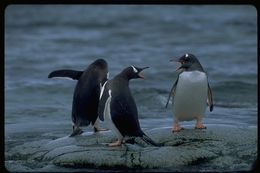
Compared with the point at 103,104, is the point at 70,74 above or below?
below

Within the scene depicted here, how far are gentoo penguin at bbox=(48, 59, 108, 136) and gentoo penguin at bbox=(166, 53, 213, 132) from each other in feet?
2.71

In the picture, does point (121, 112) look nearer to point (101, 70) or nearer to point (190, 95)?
point (190, 95)

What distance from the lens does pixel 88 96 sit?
8.16 meters

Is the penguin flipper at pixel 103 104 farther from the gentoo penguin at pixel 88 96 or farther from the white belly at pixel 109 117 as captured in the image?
the gentoo penguin at pixel 88 96

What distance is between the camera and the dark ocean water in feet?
36.2

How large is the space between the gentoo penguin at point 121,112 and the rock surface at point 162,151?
131 millimetres

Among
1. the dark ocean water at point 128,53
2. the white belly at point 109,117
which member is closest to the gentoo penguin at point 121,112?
the white belly at point 109,117

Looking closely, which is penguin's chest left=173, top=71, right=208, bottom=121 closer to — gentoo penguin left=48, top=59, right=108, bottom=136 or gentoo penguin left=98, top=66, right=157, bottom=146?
gentoo penguin left=98, top=66, right=157, bottom=146

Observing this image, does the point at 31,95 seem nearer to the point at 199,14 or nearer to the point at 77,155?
the point at 77,155

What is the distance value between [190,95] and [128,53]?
12.7 metres

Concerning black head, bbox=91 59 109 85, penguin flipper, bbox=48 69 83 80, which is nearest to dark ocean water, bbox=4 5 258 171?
penguin flipper, bbox=48 69 83 80

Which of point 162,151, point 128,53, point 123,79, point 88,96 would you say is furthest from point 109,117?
point 128,53

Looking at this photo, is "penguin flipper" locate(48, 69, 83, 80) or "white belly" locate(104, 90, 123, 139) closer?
"white belly" locate(104, 90, 123, 139)

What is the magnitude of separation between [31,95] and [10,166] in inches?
265
